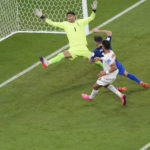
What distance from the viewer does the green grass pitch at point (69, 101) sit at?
40.9 ft

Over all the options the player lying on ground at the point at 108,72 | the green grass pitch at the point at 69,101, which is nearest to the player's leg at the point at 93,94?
the player lying on ground at the point at 108,72

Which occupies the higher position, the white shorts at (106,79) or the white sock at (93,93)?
the white shorts at (106,79)

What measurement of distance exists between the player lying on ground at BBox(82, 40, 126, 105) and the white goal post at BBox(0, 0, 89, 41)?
4840 mm

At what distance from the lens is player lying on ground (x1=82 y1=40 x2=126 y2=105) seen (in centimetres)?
1331

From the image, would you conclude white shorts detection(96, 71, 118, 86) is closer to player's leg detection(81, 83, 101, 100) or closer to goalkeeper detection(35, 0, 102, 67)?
player's leg detection(81, 83, 101, 100)

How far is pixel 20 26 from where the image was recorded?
63.3 feet

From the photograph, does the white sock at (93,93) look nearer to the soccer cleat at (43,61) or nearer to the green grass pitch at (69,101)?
the green grass pitch at (69,101)

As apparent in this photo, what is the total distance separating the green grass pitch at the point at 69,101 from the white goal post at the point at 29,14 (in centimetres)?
43

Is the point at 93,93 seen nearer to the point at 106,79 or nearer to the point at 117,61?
the point at 106,79

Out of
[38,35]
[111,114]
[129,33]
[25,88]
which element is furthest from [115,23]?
[111,114]

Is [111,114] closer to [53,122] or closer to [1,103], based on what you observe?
[53,122]

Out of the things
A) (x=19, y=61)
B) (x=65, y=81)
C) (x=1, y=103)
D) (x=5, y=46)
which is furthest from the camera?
(x=5, y=46)

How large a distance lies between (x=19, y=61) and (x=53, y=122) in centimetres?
400

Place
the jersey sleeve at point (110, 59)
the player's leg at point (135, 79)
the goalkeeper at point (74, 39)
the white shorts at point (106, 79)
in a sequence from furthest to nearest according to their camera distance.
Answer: the goalkeeper at point (74, 39), the player's leg at point (135, 79), the white shorts at point (106, 79), the jersey sleeve at point (110, 59)
